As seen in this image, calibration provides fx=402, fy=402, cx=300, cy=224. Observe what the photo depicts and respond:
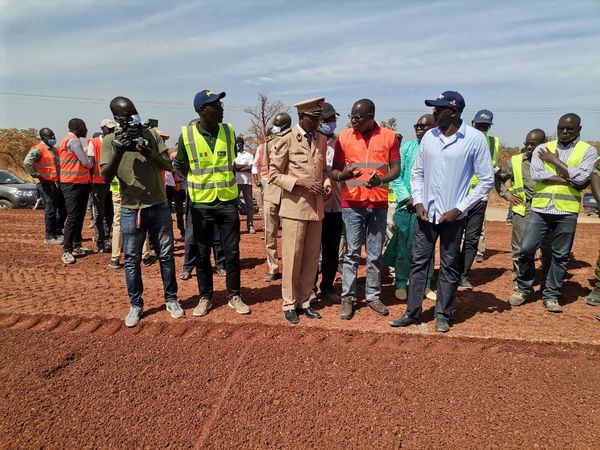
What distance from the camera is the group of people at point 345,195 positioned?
13.0ft

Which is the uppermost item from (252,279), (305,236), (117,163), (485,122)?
(485,122)

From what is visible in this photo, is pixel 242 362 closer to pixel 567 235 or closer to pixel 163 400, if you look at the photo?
pixel 163 400

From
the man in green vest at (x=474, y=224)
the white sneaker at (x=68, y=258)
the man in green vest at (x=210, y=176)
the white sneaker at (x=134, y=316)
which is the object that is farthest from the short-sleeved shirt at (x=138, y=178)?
the man in green vest at (x=474, y=224)

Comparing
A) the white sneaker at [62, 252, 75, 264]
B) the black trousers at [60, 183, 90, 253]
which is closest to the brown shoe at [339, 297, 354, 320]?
the white sneaker at [62, 252, 75, 264]

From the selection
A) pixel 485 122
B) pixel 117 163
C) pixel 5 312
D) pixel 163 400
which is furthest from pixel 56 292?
pixel 485 122

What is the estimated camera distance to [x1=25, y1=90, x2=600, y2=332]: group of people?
13.0 ft

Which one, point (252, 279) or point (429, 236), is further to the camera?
point (252, 279)

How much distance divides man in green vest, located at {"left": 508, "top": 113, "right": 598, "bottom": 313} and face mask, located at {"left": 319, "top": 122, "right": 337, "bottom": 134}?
245cm

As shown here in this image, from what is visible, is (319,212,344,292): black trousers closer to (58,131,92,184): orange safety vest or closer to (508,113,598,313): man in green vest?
(508,113,598,313): man in green vest

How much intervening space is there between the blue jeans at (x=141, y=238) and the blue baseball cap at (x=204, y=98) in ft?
3.78

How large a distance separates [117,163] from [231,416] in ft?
8.86

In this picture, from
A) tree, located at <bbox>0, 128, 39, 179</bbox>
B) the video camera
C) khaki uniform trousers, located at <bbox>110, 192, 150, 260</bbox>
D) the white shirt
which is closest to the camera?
the video camera

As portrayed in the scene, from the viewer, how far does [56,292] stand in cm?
544

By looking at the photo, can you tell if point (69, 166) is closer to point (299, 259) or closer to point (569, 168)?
point (299, 259)
